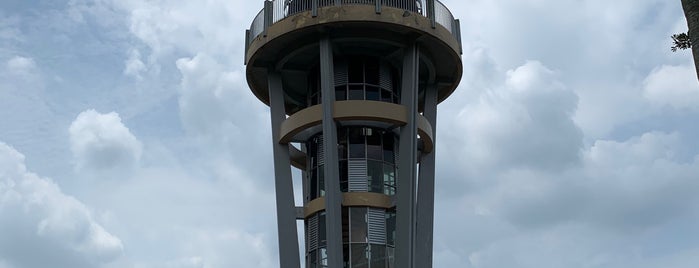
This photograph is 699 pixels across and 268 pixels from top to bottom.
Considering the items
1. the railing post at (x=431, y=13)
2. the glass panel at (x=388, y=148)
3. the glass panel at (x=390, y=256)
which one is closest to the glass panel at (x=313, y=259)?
the glass panel at (x=390, y=256)

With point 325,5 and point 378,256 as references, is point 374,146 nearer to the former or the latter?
point 378,256

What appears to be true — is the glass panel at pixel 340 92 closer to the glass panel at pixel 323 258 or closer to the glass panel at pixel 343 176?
the glass panel at pixel 343 176

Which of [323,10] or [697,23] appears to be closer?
[697,23]

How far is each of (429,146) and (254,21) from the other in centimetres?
1013

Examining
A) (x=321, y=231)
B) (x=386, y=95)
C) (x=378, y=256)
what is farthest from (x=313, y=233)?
(x=386, y=95)

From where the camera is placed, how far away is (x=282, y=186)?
1507 inches

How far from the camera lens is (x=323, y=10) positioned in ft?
121

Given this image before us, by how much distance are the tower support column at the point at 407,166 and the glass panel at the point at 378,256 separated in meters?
1.75

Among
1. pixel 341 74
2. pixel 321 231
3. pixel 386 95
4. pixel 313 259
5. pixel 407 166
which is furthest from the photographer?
pixel 386 95

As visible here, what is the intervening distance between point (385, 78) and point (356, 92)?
1.70 metres

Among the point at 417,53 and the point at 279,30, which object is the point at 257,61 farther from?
the point at 417,53

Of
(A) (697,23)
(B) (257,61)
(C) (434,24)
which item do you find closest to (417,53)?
(C) (434,24)

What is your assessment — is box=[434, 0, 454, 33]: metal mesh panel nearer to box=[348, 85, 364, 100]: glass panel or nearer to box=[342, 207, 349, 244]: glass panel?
box=[348, 85, 364, 100]: glass panel

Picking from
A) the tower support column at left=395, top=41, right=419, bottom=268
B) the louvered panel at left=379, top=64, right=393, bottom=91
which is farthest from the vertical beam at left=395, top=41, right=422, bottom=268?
the louvered panel at left=379, top=64, right=393, bottom=91
